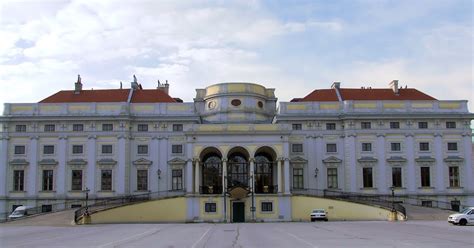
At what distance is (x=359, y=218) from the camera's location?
56.5 metres

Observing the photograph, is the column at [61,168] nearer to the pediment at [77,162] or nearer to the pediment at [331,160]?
the pediment at [77,162]

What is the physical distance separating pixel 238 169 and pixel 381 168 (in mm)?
16060

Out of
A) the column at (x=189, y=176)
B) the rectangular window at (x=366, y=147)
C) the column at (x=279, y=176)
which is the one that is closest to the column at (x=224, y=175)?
the column at (x=189, y=176)

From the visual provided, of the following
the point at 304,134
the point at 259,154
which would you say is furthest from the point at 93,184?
the point at 304,134

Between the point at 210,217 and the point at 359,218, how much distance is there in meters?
14.9

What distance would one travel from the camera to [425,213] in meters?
54.9

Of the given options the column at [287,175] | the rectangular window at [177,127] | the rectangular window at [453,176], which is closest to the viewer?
the column at [287,175]

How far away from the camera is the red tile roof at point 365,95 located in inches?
2724

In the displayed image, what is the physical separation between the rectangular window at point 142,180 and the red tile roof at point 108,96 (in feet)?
30.2

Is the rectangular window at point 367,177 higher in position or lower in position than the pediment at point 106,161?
lower

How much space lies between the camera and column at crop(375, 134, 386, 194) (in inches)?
2504

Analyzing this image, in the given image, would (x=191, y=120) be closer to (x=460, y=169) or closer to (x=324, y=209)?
(x=324, y=209)

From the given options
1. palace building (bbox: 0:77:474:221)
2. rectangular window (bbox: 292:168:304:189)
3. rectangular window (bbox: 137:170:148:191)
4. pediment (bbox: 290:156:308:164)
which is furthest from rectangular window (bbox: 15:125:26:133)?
rectangular window (bbox: 292:168:304:189)

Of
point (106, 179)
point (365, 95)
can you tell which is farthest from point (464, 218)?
point (106, 179)
